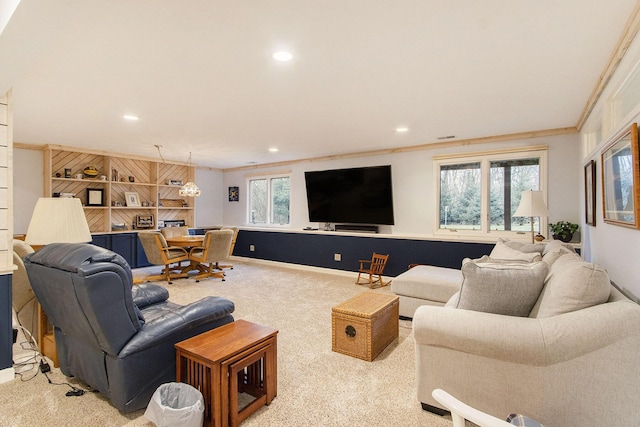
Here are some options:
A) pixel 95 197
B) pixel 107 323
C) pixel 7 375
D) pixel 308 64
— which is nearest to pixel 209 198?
pixel 95 197

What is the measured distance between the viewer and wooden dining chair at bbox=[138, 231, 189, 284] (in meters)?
5.39

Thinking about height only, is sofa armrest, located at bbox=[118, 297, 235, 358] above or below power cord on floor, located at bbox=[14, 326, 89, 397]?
above

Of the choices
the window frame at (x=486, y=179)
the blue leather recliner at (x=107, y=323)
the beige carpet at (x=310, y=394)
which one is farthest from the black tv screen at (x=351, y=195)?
the blue leather recliner at (x=107, y=323)

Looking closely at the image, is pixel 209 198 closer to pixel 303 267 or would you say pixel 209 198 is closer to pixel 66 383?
pixel 303 267

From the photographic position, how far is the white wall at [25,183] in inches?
216

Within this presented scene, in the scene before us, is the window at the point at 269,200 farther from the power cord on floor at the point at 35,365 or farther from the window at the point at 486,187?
the power cord on floor at the point at 35,365

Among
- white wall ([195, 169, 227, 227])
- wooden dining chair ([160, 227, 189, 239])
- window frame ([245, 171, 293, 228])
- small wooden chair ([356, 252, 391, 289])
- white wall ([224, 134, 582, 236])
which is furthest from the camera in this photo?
white wall ([195, 169, 227, 227])

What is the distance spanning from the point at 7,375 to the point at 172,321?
1.45 m

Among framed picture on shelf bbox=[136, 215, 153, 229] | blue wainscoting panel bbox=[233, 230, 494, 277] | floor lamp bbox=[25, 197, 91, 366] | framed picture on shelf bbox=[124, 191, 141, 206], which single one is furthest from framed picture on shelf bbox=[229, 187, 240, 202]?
floor lamp bbox=[25, 197, 91, 366]

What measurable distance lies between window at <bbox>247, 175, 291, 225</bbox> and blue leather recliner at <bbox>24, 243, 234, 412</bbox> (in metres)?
5.34

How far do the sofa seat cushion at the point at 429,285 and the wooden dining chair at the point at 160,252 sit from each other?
390 cm

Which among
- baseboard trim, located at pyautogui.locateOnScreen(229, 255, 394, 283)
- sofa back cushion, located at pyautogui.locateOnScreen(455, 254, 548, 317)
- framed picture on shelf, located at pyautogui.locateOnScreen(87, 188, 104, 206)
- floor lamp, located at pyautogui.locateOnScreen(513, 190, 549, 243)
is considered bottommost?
baseboard trim, located at pyautogui.locateOnScreen(229, 255, 394, 283)

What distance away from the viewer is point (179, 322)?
2.04 meters

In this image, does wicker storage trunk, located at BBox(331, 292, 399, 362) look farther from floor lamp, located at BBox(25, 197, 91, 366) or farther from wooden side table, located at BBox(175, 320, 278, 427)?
floor lamp, located at BBox(25, 197, 91, 366)
